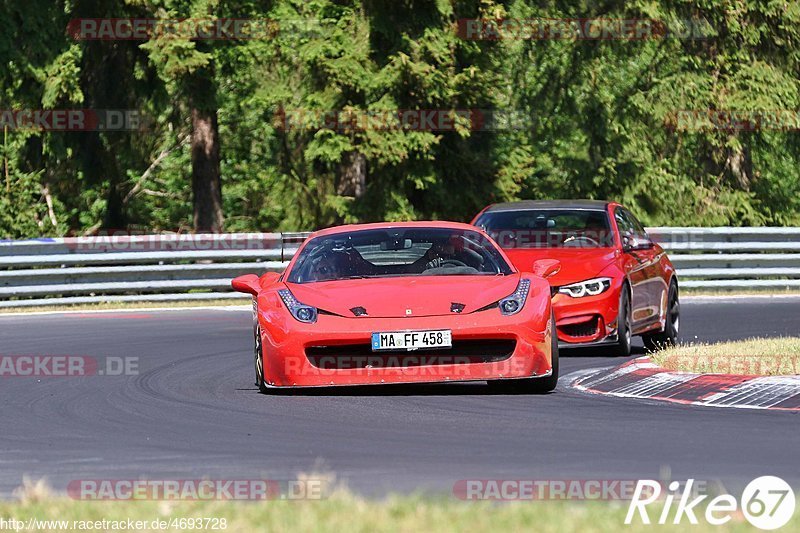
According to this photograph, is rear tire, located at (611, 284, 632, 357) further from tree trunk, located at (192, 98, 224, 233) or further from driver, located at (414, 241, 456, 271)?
tree trunk, located at (192, 98, 224, 233)

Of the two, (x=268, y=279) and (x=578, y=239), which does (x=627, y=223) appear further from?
(x=268, y=279)

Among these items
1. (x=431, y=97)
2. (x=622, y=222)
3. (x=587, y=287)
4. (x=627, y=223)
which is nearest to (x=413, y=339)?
(x=587, y=287)

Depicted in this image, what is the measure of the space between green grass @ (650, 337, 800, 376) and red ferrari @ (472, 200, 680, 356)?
2.56ft

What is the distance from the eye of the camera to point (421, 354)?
1139 centimetres

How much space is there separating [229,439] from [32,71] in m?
22.5

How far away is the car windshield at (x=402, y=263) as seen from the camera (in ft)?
41.1

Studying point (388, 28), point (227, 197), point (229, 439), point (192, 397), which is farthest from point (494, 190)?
point (229, 439)

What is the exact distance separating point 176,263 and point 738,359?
13.7 meters

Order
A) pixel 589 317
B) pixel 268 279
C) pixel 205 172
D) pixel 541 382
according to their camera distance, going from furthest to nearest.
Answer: pixel 205 172, pixel 589 317, pixel 268 279, pixel 541 382

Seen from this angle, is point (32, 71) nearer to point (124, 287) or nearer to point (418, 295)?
point (124, 287)

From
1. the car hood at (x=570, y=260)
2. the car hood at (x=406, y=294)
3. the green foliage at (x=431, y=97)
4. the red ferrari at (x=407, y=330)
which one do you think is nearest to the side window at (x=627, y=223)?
the car hood at (x=570, y=260)

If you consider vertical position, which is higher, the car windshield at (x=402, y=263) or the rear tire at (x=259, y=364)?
the car windshield at (x=402, y=263)

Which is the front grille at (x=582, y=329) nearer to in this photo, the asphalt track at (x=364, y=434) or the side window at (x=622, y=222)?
the asphalt track at (x=364, y=434)

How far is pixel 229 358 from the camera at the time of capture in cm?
1546
